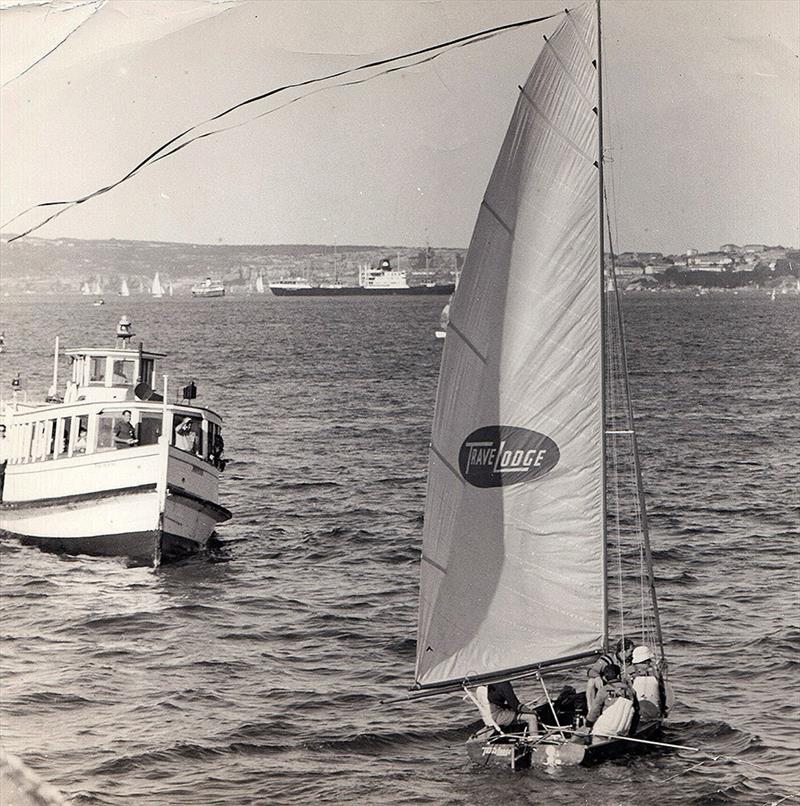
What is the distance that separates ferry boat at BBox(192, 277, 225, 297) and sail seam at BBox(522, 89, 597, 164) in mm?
17716

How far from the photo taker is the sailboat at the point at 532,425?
9273mm

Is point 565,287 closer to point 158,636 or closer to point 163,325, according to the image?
point 158,636

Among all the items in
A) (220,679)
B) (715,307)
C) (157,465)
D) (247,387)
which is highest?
(715,307)

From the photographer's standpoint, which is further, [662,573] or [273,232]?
[273,232]

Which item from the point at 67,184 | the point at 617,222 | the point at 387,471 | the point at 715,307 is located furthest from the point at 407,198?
the point at 715,307

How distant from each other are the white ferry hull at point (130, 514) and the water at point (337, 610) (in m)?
0.34

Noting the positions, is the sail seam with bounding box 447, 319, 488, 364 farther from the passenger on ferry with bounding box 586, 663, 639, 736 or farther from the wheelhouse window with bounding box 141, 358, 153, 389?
the wheelhouse window with bounding box 141, 358, 153, 389

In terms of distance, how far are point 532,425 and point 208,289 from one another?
20036mm

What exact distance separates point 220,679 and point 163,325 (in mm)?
16109

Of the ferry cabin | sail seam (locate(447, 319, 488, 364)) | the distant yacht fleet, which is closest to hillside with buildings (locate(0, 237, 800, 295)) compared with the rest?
the distant yacht fleet

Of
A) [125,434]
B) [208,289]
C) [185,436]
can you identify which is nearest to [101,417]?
[125,434]

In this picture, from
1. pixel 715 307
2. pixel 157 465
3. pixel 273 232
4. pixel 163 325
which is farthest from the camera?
pixel 163 325

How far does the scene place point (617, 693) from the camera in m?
9.68

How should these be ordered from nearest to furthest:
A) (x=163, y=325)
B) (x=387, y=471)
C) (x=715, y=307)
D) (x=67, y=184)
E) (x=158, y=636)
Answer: (x=158, y=636) → (x=67, y=184) → (x=387, y=471) → (x=715, y=307) → (x=163, y=325)
